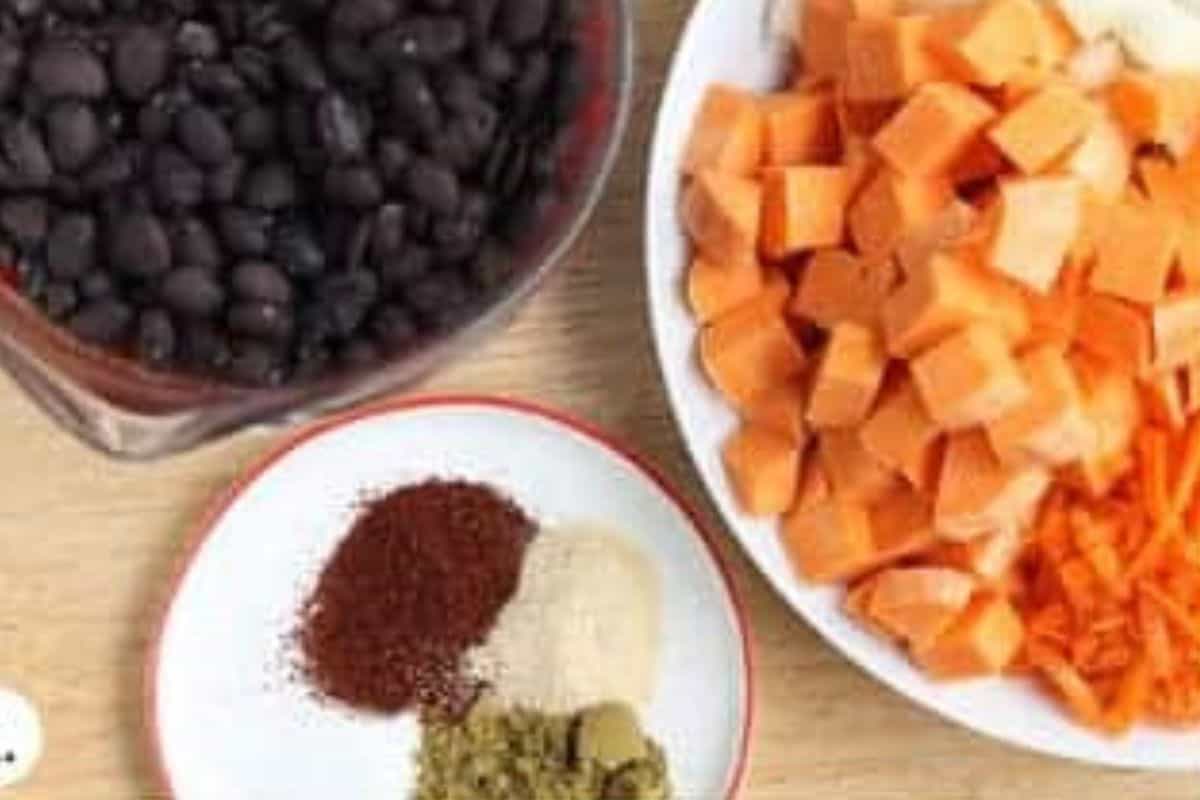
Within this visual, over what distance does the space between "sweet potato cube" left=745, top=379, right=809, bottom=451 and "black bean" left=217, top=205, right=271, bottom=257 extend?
0.25 meters

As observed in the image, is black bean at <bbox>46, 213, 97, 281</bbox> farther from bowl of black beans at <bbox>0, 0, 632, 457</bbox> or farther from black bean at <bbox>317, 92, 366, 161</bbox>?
black bean at <bbox>317, 92, 366, 161</bbox>

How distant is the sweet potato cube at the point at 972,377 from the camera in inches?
41.9

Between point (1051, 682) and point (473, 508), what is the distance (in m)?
0.31

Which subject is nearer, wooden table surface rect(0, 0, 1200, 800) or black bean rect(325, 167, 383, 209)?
black bean rect(325, 167, 383, 209)

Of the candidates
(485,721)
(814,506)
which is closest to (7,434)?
(485,721)

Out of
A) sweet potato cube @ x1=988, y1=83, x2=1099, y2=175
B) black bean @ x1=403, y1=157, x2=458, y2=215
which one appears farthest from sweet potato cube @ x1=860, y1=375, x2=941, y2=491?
Result: black bean @ x1=403, y1=157, x2=458, y2=215

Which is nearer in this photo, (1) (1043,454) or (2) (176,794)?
(1) (1043,454)

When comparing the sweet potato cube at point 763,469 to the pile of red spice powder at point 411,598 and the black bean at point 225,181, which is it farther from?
the black bean at point 225,181

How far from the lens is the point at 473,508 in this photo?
1.23 m

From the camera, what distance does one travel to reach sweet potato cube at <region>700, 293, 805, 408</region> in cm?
116

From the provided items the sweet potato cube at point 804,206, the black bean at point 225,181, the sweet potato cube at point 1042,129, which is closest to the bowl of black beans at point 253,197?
the black bean at point 225,181

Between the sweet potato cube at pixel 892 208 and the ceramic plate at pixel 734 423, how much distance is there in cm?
10

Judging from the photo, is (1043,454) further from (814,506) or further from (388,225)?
(388,225)

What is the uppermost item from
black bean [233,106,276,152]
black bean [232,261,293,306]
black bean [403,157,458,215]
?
black bean [233,106,276,152]
